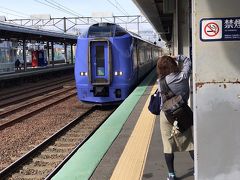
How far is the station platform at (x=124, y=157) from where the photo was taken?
203 inches

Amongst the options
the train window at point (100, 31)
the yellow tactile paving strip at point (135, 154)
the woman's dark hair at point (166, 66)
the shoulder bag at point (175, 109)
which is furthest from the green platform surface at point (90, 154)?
the train window at point (100, 31)

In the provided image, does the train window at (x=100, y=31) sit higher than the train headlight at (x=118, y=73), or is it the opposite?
the train window at (x=100, y=31)

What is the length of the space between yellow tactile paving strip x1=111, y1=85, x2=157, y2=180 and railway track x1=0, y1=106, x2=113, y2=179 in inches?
52.1

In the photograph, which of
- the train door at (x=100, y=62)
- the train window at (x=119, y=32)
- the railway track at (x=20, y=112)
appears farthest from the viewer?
the train window at (x=119, y=32)

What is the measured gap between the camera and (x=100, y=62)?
1476 centimetres

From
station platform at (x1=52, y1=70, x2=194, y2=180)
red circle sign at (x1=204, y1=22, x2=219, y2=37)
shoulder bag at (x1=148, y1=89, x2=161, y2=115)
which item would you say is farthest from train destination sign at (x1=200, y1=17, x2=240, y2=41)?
station platform at (x1=52, y1=70, x2=194, y2=180)

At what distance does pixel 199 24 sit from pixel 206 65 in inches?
13.9

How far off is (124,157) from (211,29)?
284 centimetres

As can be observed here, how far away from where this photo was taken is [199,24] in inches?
143

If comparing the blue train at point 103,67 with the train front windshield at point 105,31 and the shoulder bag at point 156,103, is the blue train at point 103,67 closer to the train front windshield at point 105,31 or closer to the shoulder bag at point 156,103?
the train front windshield at point 105,31

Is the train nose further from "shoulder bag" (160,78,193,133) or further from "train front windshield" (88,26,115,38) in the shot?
"shoulder bag" (160,78,193,133)

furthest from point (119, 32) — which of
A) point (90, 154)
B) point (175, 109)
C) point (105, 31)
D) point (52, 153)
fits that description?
point (175, 109)

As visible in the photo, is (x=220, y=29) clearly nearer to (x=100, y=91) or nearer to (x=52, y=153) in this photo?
(x=52, y=153)

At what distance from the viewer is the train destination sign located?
358 cm
